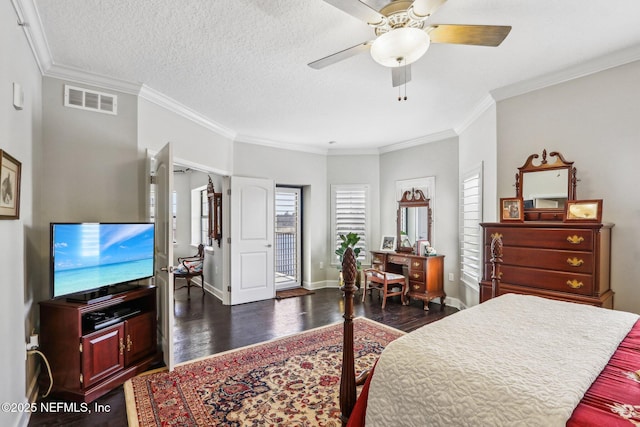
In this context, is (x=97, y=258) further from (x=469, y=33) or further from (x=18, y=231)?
(x=469, y=33)

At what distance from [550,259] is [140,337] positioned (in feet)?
11.6

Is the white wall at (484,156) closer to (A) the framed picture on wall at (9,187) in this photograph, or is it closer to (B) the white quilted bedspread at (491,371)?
(B) the white quilted bedspread at (491,371)

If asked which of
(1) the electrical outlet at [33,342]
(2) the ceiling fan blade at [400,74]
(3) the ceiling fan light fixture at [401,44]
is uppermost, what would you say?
(2) the ceiling fan blade at [400,74]

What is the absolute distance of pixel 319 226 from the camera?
19.7 ft

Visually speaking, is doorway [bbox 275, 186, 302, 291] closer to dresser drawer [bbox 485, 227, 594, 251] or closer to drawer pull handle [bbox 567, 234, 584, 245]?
dresser drawer [bbox 485, 227, 594, 251]

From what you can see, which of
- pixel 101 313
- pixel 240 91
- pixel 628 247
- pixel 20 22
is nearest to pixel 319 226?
pixel 240 91

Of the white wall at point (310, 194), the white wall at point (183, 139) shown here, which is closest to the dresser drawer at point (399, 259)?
the white wall at point (310, 194)

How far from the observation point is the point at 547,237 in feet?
8.18

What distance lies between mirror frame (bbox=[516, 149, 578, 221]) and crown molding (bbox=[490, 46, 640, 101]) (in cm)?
66

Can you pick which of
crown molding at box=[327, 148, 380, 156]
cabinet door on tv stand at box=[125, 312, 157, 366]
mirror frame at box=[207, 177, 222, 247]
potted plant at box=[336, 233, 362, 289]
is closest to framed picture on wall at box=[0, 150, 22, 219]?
cabinet door on tv stand at box=[125, 312, 157, 366]

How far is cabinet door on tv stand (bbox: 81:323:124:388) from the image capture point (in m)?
2.28

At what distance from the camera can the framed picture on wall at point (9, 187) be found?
5.50 ft

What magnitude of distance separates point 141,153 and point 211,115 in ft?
4.01

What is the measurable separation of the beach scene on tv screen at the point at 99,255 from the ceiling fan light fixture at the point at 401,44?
248cm
